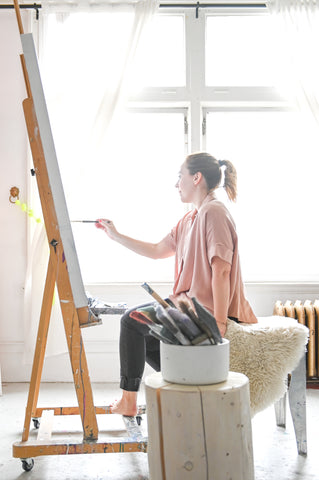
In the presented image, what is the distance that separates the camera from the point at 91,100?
142 inches

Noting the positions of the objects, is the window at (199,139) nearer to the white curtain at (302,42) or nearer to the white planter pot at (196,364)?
Answer: the white curtain at (302,42)

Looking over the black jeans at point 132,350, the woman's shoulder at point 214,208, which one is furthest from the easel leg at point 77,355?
the woman's shoulder at point 214,208

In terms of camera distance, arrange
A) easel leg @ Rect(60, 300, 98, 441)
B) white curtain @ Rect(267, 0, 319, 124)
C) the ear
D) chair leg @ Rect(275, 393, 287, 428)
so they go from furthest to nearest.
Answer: white curtain @ Rect(267, 0, 319, 124), chair leg @ Rect(275, 393, 287, 428), the ear, easel leg @ Rect(60, 300, 98, 441)

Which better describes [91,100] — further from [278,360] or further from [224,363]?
[224,363]

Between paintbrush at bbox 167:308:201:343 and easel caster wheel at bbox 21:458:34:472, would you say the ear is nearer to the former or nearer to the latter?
paintbrush at bbox 167:308:201:343

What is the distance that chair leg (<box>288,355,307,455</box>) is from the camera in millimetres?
2291

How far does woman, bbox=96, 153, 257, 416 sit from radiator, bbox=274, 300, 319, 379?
3.78 ft

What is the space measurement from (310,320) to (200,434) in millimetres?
2082

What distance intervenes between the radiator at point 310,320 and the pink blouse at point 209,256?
3.81 ft

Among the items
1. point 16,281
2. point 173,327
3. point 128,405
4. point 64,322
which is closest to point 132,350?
point 128,405

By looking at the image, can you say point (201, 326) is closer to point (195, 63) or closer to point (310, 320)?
point (310, 320)

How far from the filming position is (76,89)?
142 inches

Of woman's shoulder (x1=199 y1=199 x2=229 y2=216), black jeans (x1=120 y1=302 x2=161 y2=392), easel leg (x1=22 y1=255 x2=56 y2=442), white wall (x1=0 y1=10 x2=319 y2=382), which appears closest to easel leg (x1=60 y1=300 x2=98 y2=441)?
easel leg (x1=22 y1=255 x2=56 y2=442)

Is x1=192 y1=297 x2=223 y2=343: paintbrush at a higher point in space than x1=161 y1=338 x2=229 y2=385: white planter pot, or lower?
higher
